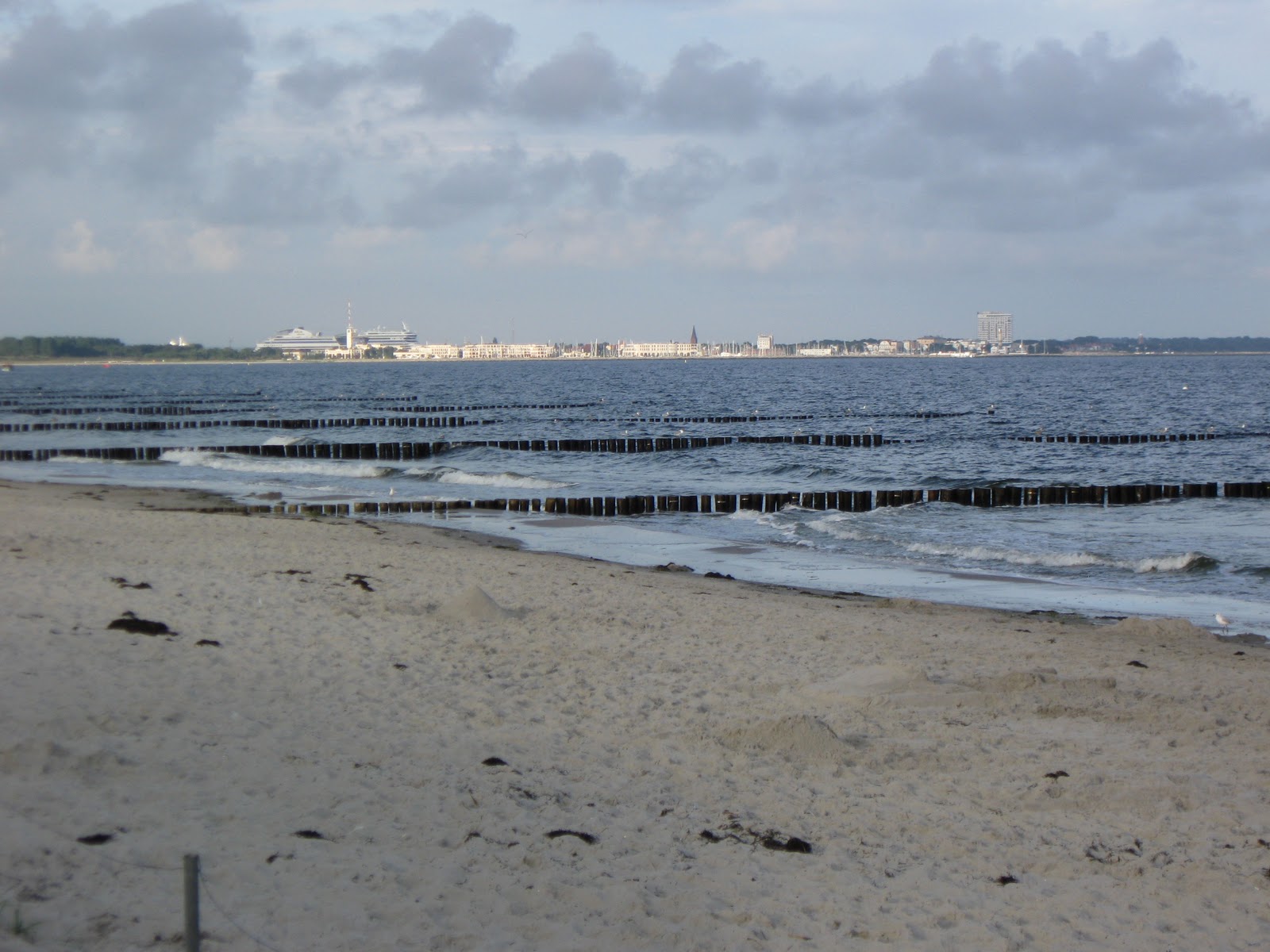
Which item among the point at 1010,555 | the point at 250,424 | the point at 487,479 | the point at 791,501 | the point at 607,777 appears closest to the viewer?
the point at 607,777

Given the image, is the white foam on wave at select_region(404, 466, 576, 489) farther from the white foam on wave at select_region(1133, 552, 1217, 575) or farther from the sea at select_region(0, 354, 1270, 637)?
the white foam on wave at select_region(1133, 552, 1217, 575)

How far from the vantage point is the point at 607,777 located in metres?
6.73

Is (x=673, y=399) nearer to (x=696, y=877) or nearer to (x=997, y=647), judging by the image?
(x=997, y=647)

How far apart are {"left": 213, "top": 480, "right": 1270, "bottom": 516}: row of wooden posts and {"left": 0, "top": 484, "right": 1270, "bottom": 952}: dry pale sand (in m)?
11.6

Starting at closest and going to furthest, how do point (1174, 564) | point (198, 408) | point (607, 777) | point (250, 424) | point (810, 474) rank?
point (607, 777) < point (1174, 564) < point (810, 474) < point (250, 424) < point (198, 408)

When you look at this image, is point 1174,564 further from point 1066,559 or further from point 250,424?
point 250,424

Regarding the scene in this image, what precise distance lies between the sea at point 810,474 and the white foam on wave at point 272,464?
0.14 m

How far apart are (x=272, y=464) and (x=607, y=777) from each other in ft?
98.5

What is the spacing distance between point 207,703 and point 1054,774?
5.28 metres

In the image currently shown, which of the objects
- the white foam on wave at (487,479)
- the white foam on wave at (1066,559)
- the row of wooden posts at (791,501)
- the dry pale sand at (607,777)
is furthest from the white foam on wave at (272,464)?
the dry pale sand at (607,777)

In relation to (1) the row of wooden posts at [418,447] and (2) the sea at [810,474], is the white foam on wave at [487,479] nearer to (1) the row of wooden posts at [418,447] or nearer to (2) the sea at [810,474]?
(2) the sea at [810,474]

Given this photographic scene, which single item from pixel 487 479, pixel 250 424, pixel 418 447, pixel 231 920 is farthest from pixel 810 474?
pixel 250 424

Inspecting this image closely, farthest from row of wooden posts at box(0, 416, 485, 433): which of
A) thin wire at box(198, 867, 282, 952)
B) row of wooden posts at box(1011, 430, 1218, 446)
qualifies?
thin wire at box(198, 867, 282, 952)

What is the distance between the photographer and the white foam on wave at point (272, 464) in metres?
32.9
